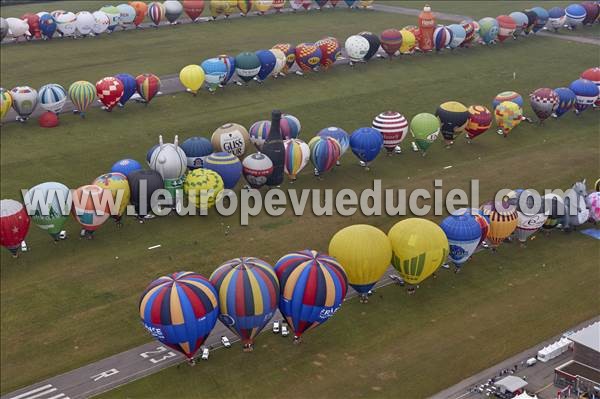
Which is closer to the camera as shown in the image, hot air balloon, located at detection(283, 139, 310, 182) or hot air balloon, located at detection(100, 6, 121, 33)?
hot air balloon, located at detection(283, 139, 310, 182)

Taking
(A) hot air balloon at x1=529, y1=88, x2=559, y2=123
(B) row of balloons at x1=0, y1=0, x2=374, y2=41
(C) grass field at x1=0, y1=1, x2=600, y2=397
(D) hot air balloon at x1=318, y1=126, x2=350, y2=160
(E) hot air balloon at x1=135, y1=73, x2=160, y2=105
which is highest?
(B) row of balloons at x1=0, y1=0, x2=374, y2=41

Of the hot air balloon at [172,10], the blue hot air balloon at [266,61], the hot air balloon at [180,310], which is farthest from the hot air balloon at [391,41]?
the hot air balloon at [180,310]

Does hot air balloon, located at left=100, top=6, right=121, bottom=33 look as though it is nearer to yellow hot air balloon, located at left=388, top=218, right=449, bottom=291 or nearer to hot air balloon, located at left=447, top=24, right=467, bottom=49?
hot air balloon, located at left=447, top=24, right=467, bottom=49

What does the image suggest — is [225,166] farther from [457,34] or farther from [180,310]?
[457,34]

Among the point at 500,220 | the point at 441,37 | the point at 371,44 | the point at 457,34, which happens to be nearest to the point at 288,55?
the point at 371,44

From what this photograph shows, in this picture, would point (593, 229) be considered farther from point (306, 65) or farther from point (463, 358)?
point (306, 65)

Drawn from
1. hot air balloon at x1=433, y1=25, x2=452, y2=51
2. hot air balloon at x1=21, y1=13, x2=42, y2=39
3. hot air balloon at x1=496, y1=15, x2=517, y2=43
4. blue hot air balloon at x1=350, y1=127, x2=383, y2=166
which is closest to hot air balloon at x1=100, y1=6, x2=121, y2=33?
hot air balloon at x1=21, y1=13, x2=42, y2=39
